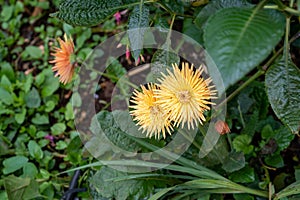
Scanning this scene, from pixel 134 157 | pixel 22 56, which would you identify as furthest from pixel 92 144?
pixel 22 56

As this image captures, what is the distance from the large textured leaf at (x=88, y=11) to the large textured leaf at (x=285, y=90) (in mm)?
320

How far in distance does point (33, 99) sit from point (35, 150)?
22 cm

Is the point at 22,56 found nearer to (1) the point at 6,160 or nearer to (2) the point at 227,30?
(1) the point at 6,160

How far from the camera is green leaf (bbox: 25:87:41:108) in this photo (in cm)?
166

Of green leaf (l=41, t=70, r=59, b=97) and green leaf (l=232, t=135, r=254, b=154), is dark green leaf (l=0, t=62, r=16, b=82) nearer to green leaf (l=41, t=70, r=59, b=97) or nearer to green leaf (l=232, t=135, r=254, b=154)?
green leaf (l=41, t=70, r=59, b=97)

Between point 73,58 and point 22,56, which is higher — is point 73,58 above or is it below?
above

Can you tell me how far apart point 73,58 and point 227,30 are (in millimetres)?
580

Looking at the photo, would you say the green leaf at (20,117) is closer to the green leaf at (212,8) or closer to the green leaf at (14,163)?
the green leaf at (14,163)

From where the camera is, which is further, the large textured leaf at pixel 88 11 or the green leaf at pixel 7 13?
the green leaf at pixel 7 13

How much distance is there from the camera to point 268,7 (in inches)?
26.9

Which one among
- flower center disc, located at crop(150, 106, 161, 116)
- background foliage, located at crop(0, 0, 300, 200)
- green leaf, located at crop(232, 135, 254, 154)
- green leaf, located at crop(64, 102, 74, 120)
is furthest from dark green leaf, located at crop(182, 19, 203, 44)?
green leaf, located at crop(64, 102, 74, 120)

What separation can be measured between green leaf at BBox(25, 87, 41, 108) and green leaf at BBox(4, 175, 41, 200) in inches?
14.7

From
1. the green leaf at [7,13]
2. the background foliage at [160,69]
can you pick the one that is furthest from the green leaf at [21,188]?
the green leaf at [7,13]

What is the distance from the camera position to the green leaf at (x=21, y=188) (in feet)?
4.29
